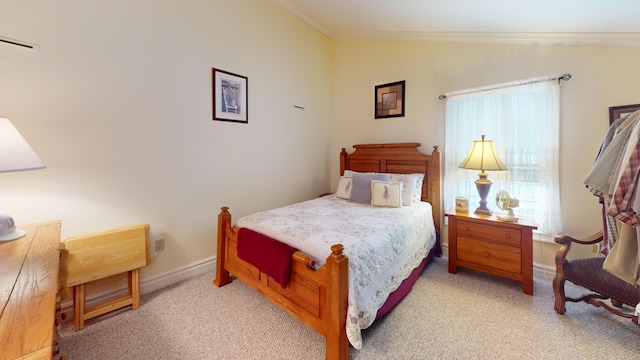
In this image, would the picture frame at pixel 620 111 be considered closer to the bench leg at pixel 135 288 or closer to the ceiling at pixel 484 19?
the ceiling at pixel 484 19

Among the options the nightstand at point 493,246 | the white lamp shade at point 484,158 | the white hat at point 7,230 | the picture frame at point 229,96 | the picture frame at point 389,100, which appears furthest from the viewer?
the picture frame at point 389,100

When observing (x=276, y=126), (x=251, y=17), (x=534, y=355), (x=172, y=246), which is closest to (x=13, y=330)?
(x=172, y=246)

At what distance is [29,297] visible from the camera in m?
0.78

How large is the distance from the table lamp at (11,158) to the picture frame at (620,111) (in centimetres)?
398

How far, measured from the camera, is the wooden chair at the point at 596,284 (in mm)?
1569

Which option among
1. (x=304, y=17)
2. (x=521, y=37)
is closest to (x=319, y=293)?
(x=521, y=37)

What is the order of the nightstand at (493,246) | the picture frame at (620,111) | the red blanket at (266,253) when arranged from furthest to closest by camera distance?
the nightstand at (493,246) < the picture frame at (620,111) < the red blanket at (266,253)

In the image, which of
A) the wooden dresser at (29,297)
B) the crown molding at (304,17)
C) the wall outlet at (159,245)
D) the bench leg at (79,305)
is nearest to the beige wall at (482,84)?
the crown molding at (304,17)

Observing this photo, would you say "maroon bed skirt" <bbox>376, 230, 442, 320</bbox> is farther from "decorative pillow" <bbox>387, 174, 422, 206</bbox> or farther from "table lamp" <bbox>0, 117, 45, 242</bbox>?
"table lamp" <bbox>0, 117, 45, 242</bbox>

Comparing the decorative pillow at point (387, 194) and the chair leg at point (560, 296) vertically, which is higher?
the decorative pillow at point (387, 194)

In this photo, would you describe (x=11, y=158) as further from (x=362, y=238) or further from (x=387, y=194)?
(x=387, y=194)

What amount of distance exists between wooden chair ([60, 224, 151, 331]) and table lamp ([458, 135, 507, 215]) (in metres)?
3.00

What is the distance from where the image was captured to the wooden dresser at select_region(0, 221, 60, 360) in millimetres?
588

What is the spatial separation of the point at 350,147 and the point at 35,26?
10.6ft
